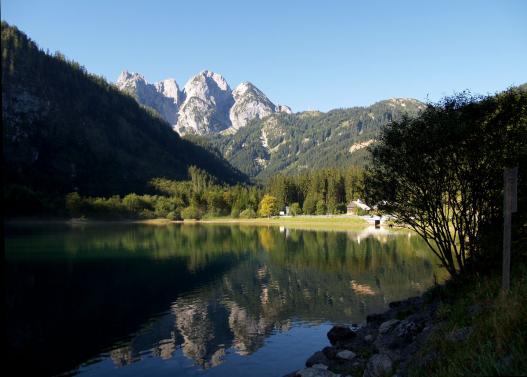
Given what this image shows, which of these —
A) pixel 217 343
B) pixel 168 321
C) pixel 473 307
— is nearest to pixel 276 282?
pixel 168 321

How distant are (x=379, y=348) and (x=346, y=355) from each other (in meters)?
2.14

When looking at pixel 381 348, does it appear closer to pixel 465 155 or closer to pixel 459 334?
pixel 459 334

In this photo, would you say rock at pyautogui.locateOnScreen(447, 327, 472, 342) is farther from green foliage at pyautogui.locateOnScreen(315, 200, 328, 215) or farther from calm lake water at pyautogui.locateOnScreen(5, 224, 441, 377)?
green foliage at pyautogui.locateOnScreen(315, 200, 328, 215)

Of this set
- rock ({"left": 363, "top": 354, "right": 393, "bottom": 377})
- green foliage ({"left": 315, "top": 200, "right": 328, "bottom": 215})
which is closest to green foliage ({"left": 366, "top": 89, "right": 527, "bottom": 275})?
rock ({"left": 363, "top": 354, "right": 393, "bottom": 377})

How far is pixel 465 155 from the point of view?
25.9 m

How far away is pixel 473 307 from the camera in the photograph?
1845 cm

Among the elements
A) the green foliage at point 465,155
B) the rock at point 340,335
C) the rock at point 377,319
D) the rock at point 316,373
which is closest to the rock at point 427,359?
the rock at point 316,373

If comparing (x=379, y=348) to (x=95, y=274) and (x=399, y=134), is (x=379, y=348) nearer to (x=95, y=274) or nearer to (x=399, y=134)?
(x=399, y=134)

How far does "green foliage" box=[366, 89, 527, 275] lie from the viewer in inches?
981

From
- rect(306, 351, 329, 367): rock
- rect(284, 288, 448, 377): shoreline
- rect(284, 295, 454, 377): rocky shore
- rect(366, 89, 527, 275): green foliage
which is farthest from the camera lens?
rect(306, 351, 329, 367): rock

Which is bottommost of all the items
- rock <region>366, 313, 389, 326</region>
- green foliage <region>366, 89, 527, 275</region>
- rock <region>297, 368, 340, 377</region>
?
rock <region>366, 313, 389, 326</region>

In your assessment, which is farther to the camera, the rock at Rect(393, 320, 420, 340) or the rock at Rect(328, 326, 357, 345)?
the rock at Rect(328, 326, 357, 345)

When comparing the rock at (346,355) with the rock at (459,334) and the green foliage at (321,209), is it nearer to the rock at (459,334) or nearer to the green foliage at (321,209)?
the rock at (459,334)

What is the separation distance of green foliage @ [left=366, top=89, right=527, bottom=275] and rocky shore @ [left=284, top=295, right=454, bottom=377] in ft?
16.8
